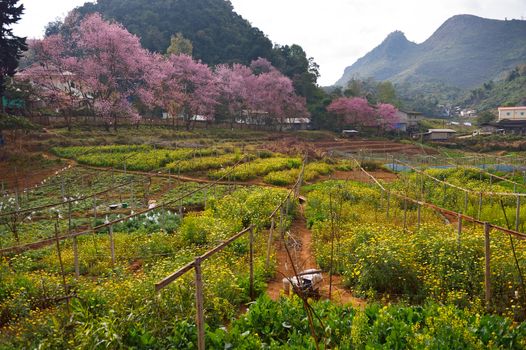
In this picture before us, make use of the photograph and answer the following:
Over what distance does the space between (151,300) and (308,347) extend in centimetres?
248

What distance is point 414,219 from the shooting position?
1343 centimetres

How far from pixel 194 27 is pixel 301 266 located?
67.3 meters

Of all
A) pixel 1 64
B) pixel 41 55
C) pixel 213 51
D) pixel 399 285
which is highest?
pixel 213 51

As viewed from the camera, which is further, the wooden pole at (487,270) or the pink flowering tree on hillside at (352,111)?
the pink flowering tree on hillside at (352,111)

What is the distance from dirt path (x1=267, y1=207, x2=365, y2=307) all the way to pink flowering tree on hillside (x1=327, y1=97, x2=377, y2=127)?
1925 inches

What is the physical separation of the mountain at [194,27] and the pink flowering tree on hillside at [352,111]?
717 inches

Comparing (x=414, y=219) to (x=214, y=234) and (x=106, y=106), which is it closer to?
(x=214, y=234)

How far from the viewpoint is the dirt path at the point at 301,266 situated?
26.8 ft

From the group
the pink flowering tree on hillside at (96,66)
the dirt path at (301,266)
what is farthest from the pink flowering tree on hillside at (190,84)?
the dirt path at (301,266)

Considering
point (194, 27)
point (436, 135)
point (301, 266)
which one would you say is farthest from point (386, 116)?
point (301, 266)

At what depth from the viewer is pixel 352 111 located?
6134cm

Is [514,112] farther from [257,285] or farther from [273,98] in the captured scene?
[257,285]

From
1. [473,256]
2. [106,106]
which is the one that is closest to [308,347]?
[473,256]

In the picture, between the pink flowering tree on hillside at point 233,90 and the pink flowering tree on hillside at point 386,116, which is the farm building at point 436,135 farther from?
the pink flowering tree on hillside at point 233,90
